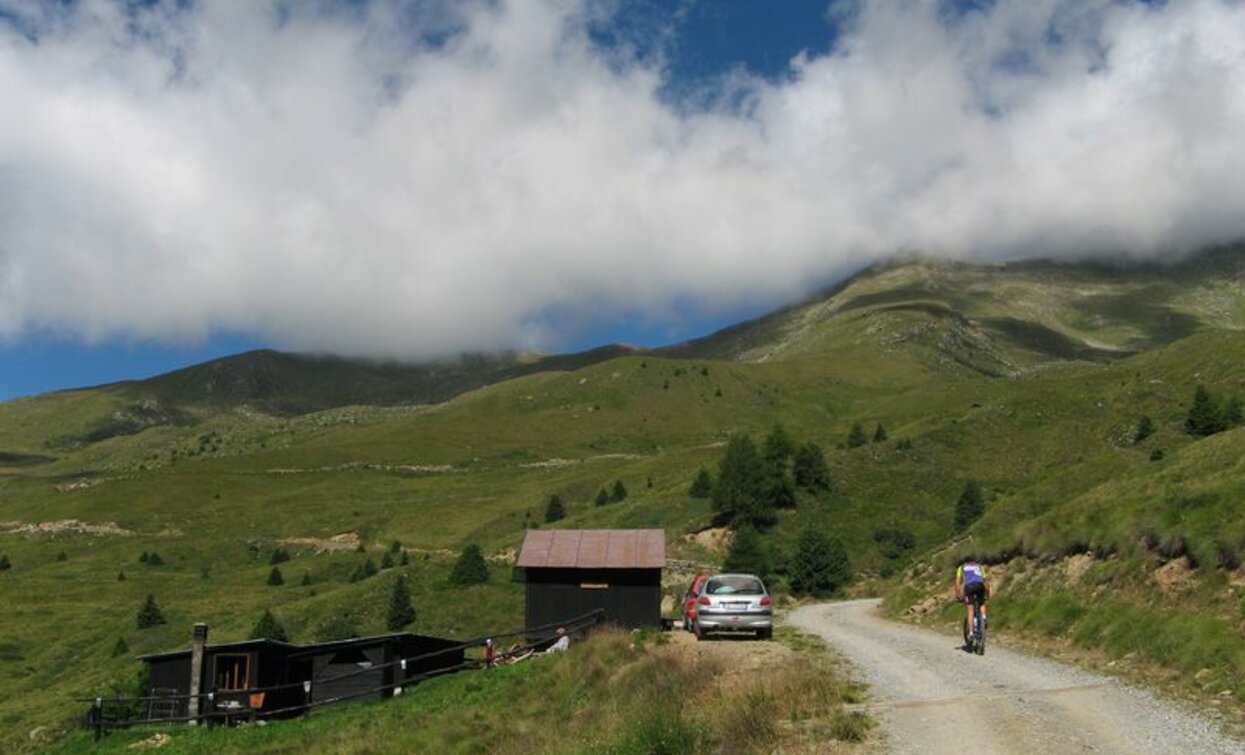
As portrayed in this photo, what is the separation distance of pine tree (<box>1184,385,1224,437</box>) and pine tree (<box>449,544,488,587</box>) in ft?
165

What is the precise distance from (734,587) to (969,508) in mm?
43353

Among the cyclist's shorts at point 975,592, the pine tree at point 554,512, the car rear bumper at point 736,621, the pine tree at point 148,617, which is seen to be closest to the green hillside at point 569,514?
the pine tree at point 148,617

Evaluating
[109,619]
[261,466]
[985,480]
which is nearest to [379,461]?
[261,466]

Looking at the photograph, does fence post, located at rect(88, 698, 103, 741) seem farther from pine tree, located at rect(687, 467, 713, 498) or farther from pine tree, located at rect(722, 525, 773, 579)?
pine tree, located at rect(687, 467, 713, 498)

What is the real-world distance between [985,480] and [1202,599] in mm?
62602

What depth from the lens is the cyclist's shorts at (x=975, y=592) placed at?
67.4 feet

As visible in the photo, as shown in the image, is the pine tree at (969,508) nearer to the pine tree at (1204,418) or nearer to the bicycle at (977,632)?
the pine tree at (1204,418)

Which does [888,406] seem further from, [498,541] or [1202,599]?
[1202,599]

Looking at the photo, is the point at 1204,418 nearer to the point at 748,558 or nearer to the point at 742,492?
the point at 742,492

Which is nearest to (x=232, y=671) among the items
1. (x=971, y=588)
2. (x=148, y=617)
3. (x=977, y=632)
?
(x=148, y=617)

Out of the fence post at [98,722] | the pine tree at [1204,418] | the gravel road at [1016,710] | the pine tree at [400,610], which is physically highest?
the pine tree at [1204,418]

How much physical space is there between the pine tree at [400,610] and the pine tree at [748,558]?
20087 millimetres

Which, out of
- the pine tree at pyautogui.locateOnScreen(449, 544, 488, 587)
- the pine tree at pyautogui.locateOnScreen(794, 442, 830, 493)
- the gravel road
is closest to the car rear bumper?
the gravel road

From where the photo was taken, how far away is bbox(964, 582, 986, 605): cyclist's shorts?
20531mm
